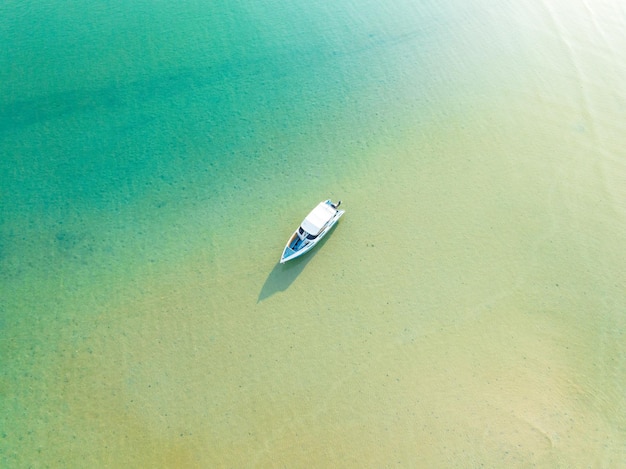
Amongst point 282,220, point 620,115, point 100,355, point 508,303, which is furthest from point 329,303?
point 620,115

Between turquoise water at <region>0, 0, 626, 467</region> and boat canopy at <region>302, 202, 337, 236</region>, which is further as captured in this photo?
boat canopy at <region>302, 202, 337, 236</region>

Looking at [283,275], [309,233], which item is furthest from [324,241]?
[283,275]

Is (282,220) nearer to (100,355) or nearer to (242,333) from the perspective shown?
(242,333)

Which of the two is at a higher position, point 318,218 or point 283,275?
point 318,218

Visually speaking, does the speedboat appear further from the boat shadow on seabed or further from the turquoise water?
the turquoise water

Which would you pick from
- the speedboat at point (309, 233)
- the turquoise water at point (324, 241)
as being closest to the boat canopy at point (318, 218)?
the speedboat at point (309, 233)

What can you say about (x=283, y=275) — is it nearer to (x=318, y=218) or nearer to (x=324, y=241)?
(x=324, y=241)

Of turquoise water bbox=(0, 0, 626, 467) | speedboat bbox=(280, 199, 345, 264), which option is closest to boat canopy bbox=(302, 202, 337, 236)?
speedboat bbox=(280, 199, 345, 264)

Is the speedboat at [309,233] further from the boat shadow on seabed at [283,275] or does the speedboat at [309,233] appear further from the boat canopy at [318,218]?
the boat shadow on seabed at [283,275]
